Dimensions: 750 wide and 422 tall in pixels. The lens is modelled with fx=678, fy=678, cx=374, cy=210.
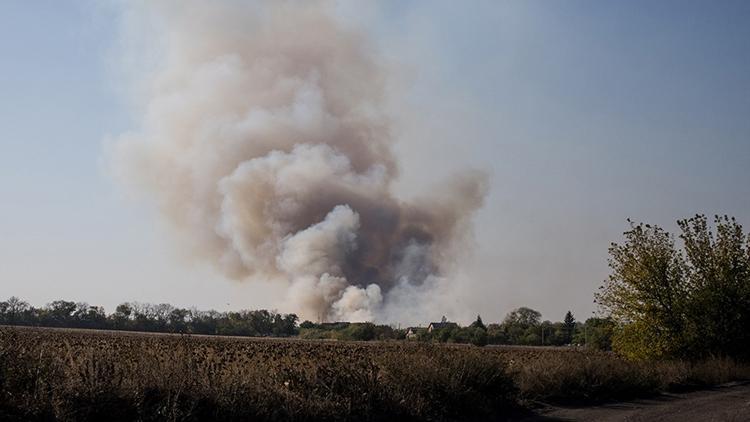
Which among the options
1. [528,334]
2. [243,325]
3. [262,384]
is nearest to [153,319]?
[243,325]

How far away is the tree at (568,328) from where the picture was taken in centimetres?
9175

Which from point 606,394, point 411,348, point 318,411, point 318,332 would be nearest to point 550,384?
point 606,394

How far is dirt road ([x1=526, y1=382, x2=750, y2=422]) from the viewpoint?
13758 millimetres

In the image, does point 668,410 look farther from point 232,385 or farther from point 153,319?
point 153,319

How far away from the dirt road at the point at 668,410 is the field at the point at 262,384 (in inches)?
40.7

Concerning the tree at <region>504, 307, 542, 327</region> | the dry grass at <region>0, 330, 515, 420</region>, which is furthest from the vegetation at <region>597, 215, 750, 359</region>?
the tree at <region>504, 307, 542, 327</region>

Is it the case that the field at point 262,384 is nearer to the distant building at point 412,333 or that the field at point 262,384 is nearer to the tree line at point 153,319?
the distant building at point 412,333

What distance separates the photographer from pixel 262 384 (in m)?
11.3

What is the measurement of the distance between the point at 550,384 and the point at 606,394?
2.29 metres

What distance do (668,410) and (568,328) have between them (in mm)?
94442

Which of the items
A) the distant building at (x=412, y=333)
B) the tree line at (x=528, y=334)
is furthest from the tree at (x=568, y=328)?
the distant building at (x=412, y=333)

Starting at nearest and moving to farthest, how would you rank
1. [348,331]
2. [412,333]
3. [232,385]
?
[232,385] → [412,333] → [348,331]

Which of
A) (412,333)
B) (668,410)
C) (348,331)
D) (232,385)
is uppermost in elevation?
(348,331)

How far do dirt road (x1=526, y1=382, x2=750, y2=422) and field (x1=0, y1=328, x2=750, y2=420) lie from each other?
3.39 ft
